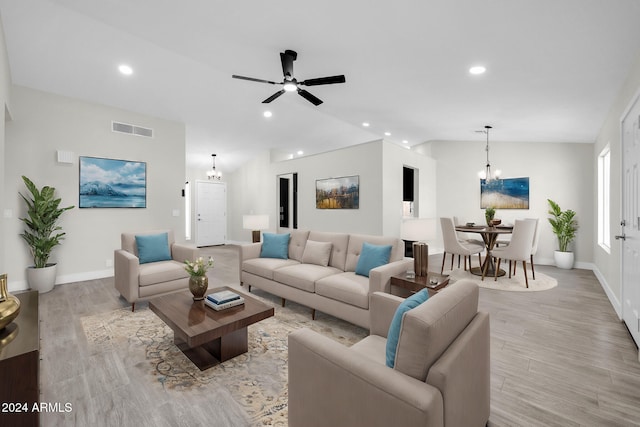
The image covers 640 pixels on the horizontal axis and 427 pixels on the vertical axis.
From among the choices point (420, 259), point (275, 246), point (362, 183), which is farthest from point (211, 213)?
point (420, 259)

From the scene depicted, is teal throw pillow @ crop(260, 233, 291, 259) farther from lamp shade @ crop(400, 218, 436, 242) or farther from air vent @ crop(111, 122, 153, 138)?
air vent @ crop(111, 122, 153, 138)

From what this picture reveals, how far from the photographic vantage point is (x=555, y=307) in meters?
3.51

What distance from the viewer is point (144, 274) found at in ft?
11.1

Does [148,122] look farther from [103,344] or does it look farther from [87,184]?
[103,344]

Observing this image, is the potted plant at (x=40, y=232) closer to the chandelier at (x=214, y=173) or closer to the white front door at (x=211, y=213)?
the chandelier at (x=214, y=173)

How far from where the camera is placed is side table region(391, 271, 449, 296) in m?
2.50

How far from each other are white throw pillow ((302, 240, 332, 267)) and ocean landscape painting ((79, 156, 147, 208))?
354 centimetres

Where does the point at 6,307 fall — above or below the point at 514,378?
above

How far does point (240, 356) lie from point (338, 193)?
13.6 ft

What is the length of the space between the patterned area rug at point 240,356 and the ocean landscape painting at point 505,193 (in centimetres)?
533

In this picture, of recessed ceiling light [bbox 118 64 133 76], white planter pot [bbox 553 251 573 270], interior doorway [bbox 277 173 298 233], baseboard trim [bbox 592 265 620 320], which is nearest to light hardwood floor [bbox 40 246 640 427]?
baseboard trim [bbox 592 265 620 320]

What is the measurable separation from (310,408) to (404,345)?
1.85 feet

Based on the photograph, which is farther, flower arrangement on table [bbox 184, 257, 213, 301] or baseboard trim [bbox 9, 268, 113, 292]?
baseboard trim [bbox 9, 268, 113, 292]

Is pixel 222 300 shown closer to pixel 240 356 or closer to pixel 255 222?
pixel 240 356
